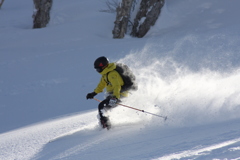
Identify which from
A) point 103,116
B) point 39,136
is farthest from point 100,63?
point 39,136

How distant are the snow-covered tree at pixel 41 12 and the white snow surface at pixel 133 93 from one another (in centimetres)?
47

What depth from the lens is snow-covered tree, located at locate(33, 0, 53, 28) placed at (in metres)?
15.4

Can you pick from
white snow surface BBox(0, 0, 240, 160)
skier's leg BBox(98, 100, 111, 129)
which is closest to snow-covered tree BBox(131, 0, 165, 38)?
white snow surface BBox(0, 0, 240, 160)

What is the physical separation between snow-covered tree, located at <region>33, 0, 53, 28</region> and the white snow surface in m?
0.47

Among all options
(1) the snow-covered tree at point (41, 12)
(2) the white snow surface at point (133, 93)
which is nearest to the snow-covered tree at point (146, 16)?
(2) the white snow surface at point (133, 93)

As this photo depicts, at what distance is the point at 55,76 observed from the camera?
38.0 feet

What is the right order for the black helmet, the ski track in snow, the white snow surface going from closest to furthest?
the white snow surface, the ski track in snow, the black helmet

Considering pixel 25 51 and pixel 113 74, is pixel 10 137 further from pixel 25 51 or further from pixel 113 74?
pixel 25 51

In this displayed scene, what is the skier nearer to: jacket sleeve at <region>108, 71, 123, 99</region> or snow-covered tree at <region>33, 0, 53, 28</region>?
jacket sleeve at <region>108, 71, 123, 99</region>

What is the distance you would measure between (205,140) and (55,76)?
7.79 m

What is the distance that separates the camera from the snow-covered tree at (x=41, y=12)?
15.4 meters

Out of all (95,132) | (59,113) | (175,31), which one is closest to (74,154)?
(95,132)

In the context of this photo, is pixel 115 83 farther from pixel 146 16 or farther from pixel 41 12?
pixel 41 12

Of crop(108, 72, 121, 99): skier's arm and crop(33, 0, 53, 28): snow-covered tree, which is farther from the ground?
crop(33, 0, 53, 28): snow-covered tree
